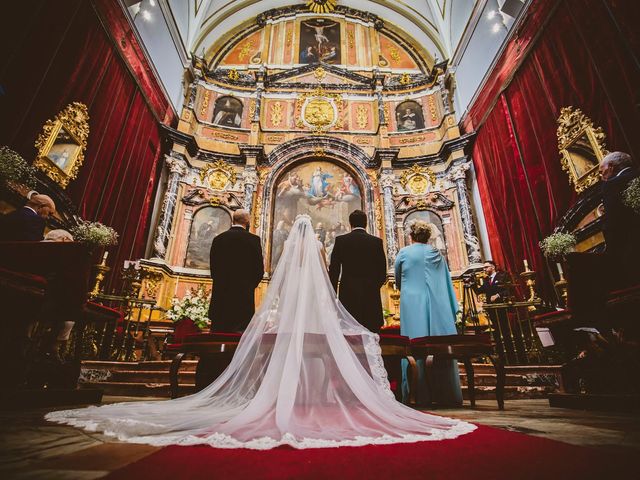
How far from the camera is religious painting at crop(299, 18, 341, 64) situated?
519 inches

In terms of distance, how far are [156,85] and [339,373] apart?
10273 millimetres

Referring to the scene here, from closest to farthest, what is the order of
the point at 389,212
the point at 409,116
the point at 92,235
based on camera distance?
the point at 92,235 < the point at 389,212 < the point at 409,116

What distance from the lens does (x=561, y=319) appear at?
2775 millimetres

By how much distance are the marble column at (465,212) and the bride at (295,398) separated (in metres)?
7.21

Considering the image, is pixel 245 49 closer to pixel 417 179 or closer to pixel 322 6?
pixel 322 6

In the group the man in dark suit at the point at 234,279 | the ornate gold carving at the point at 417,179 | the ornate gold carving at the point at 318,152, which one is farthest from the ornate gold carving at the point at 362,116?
the man in dark suit at the point at 234,279

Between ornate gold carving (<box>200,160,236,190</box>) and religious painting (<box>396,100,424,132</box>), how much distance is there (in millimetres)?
5977

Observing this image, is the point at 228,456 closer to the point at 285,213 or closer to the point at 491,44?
the point at 285,213

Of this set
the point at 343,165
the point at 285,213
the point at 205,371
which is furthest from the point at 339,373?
the point at 343,165

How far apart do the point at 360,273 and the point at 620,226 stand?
235 cm

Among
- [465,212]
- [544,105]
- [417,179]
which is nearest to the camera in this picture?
[544,105]

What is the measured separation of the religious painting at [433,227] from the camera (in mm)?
9461

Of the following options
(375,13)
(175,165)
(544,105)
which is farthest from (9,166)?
(375,13)

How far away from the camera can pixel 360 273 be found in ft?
10.3
